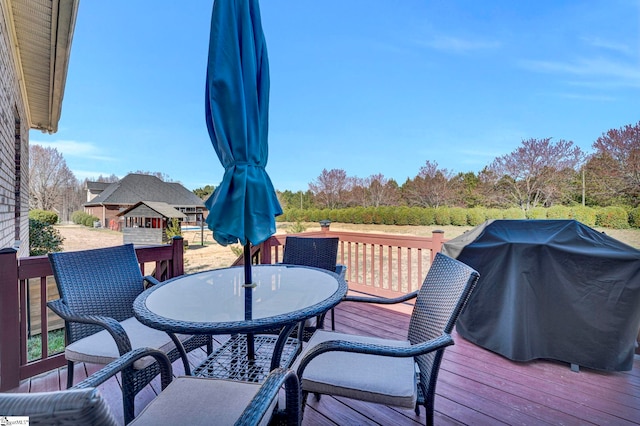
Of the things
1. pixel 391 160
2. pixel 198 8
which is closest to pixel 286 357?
pixel 198 8

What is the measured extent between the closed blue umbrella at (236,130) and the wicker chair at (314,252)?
1498 mm

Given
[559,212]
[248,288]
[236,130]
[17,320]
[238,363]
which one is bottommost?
[238,363]

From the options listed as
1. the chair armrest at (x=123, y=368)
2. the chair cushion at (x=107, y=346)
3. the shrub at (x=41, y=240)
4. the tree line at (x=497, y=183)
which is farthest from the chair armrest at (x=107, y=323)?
the shrub at (x=41, y=240)

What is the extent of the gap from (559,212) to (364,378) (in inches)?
346

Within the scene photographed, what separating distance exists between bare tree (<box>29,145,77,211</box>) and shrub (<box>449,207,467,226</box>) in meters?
15.6

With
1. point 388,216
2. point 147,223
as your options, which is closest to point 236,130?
point 388,216

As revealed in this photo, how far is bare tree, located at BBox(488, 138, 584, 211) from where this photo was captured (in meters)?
8.66

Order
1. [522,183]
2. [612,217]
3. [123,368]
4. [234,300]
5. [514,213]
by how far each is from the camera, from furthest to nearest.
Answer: [522,183]
[514,213]
[612,217]
[234,300]
[123,368]

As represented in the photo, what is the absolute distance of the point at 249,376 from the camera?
5.62ft

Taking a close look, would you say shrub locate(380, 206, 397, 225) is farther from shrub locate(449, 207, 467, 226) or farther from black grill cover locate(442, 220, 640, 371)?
black grill cover locate(442, 220, 640, 371)

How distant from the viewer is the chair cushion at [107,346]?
5.47 feet

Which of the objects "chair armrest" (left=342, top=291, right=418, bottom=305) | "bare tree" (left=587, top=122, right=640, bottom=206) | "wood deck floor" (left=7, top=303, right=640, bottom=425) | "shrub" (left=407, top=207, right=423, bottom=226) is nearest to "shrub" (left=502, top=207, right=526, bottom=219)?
"bare tree" (left=587, top=122, right=640, bottom=206)

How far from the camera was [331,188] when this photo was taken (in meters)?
15.6

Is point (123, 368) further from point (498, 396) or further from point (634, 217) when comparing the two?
point (634, 217)
